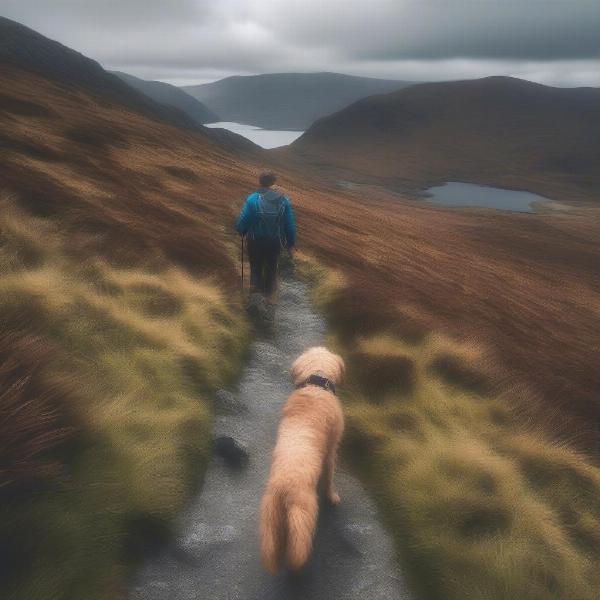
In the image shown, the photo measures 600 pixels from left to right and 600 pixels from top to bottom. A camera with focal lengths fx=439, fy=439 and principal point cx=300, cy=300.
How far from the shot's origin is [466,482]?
207 inches

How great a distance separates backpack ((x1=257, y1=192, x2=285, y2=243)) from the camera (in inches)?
337

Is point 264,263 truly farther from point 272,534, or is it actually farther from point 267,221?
point 272,534

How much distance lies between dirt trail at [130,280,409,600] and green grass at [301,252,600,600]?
0.28 m

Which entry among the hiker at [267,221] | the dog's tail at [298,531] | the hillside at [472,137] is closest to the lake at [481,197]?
the hillside at [472,137]

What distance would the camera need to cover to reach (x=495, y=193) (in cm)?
9575

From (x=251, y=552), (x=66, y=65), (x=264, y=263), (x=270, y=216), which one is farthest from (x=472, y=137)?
(x=251, y=552)

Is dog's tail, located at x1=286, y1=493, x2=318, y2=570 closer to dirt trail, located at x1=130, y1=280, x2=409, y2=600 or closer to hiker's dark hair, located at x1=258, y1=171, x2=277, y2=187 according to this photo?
dirt trail, located at x1=130, y1=280, x2=409, y2=600

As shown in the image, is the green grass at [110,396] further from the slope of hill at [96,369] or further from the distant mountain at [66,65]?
the distant mountain at [66,65]

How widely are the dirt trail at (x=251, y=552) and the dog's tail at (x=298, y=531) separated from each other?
0.68 meters

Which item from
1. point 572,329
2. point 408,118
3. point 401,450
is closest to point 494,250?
point 572,329

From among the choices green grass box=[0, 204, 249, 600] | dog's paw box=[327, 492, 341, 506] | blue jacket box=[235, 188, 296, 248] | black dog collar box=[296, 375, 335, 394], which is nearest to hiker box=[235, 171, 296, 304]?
blue jacket box=[235, 188, 296, 248]

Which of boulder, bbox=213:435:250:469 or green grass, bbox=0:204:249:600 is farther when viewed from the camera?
boulder, bbox=213:435:250:469

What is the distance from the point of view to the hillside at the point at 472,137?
112500 millimetres

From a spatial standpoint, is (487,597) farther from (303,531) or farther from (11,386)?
(11,386)
